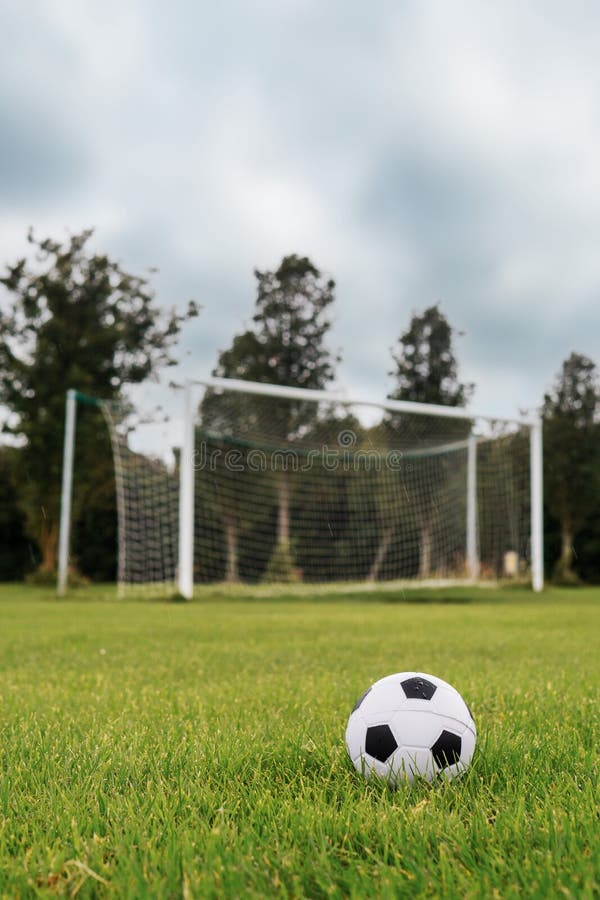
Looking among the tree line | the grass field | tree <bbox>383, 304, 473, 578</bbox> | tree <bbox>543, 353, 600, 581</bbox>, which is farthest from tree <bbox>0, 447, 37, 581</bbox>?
the grass field

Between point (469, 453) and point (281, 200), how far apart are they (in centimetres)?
867

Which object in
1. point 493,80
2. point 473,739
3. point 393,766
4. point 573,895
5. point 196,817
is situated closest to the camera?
point 573,895

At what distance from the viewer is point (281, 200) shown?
1327 centimetres

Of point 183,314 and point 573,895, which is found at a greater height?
point 183,314

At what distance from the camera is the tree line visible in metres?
21.8

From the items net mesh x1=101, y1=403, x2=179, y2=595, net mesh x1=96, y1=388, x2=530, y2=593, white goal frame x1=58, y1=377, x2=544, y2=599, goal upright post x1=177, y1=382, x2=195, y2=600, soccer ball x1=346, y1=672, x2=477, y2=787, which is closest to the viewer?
soccer ball x1=346, y1=672, x2=477, y2=787

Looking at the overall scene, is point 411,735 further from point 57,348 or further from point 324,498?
point 57,348

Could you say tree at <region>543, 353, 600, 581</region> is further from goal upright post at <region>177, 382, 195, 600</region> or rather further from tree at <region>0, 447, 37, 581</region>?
tree at <region>0, 447, 37, 581</region>

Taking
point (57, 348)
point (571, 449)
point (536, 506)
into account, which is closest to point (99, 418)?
point (57, 348)

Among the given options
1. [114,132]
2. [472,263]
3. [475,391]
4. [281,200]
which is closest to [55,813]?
[114,132]

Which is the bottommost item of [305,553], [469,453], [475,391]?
[305,553]

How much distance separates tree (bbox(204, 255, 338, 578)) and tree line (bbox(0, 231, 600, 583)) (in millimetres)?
339

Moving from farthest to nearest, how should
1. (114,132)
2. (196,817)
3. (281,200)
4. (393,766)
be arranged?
1. (281,200)
2. (114,132)
3. (393,766)
4. (196,817)

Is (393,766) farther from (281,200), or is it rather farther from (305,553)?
(305,553)
